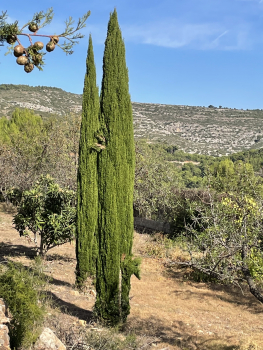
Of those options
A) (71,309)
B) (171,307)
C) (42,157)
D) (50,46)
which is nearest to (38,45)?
(50,46)

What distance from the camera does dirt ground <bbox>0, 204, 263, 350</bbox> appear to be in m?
6.91

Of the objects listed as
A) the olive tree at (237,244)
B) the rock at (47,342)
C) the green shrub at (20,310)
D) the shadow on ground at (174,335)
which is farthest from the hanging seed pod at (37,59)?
the shadow on ground at (174,335)

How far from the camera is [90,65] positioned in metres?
8.48

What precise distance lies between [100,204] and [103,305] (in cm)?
220

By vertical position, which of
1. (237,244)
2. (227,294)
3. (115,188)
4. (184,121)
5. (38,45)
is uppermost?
(184,121)

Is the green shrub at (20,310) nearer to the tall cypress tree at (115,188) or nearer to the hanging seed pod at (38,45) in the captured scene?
the tall cypress tree at (115,188)

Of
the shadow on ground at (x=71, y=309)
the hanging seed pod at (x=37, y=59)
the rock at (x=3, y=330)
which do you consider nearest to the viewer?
the hanging seed pod at (x=37, y=59)

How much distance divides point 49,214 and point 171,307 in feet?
15.4

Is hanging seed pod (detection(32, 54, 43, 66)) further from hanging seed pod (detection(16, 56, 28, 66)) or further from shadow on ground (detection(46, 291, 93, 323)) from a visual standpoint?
shadow on ground (detection(46, 291, 93, 323))

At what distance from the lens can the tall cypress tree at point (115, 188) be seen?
6.93 m

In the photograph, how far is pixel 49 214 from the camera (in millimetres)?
10117

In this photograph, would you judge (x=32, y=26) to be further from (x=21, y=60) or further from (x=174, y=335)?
(x=174, y=335)

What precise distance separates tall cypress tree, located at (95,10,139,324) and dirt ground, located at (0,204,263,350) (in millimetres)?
796

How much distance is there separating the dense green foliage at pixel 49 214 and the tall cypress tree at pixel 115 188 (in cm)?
320
